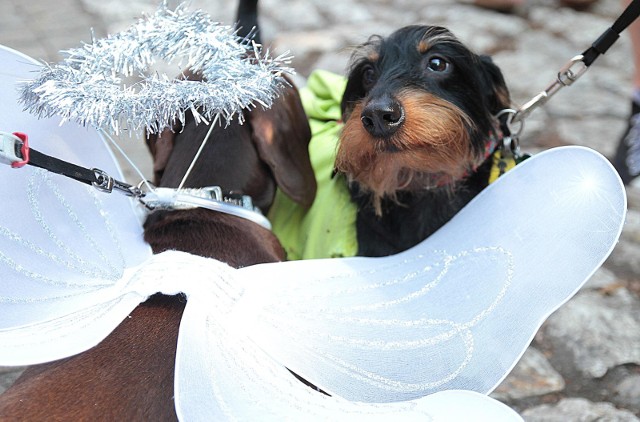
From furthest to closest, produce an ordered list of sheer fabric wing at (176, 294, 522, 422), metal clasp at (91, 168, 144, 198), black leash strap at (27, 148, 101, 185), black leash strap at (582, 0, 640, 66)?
→ black leash strap at (582, 0, 640, 66) → metal clasp at (91, 168, 144, 198) → black leash strap at (27, 148, 101, 185) → sheer fabric wing at (176, 294, 522, 422)

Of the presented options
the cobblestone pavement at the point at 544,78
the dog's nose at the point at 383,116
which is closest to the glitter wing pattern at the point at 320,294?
the dog's nose at the point at 383,116

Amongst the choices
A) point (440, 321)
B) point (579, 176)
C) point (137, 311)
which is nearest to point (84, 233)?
point (137, 311)

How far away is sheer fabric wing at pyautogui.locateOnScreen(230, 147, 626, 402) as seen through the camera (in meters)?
1.58

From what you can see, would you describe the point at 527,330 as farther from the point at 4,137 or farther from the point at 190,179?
the point at 4,137

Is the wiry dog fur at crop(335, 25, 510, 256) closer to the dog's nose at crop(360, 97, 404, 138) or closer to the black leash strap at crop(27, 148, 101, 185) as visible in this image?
the dog's nose at crop(360, 97, 404, 138)

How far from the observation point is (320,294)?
1.71 m

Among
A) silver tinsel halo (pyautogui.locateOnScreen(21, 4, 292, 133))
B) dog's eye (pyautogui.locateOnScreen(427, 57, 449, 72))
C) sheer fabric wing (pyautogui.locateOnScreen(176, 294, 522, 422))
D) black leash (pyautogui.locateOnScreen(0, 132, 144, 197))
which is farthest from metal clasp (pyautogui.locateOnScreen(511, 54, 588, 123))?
black leash (pyautogui.locateOnScreen(0, 132, 144, 197))

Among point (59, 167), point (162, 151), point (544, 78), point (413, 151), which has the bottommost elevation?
point (544, 78)

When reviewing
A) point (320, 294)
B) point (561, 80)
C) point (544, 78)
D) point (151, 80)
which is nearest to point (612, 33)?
point (561, 80)

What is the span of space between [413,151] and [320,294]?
55 centimetres

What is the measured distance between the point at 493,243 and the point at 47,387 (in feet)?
3.67

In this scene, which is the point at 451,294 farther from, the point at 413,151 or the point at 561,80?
the point at 561,80

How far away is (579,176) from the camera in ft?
5.91

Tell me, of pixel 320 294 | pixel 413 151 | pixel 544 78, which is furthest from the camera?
pixel 544 78
